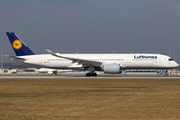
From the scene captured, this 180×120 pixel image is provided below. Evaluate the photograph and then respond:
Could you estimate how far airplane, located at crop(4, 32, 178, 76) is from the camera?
4245 centimetres

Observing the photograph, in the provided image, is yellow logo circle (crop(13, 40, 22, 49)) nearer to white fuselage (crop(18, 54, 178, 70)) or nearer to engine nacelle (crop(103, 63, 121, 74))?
white fuselage (crop(18, 54, 178, 70))

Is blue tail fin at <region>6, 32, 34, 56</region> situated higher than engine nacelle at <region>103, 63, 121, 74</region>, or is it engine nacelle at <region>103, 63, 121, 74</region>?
blue tail fin at <region>6, 32, 34, 56</region>

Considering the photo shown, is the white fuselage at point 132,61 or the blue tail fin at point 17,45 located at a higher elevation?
the blue tail fin at point 17,45

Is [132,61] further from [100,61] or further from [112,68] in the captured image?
[100,61]

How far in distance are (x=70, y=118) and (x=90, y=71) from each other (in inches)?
1365

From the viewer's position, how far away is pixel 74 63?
147 feet

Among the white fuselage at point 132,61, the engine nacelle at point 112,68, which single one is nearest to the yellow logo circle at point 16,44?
the white fuselage at point 132,61

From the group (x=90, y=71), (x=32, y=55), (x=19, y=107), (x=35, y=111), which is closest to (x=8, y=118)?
(x=35, y=111)

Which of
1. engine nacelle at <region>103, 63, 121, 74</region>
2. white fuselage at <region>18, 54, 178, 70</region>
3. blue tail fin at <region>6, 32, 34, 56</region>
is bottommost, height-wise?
engine nacelle at <region>103, 63, 121, 74</region>

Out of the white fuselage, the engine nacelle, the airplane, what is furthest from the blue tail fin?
the engine nacelle

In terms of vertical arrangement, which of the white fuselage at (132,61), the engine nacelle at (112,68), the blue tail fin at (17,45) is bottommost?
the engine nacelle at (112,68)

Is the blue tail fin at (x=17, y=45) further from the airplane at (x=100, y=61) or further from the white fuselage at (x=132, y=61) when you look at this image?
the white fuselage at (x=132, y=61)

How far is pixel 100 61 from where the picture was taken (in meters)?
44.2

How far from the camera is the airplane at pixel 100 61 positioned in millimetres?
42453
